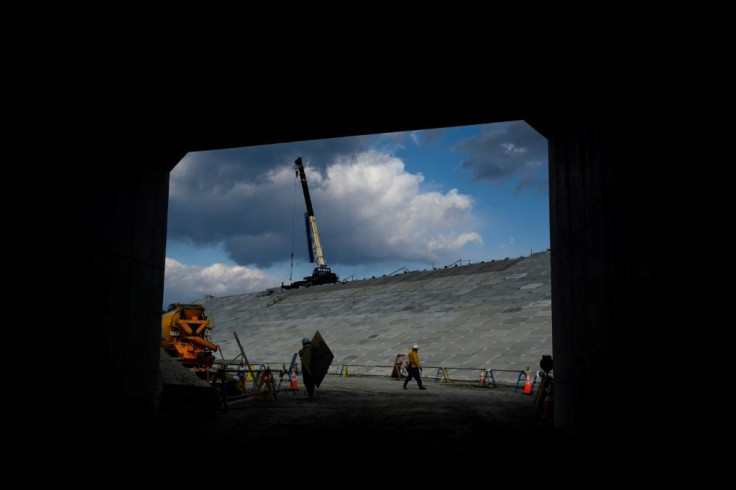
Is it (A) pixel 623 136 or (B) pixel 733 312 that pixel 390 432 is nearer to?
(A) pixel 623 136

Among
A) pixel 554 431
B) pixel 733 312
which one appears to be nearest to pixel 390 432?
pixel 554 431

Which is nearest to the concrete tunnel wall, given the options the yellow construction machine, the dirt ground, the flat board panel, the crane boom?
the dirt ground

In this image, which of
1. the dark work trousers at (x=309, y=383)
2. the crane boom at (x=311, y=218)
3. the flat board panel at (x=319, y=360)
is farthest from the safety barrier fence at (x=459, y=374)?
the crane boom at (x=311, y=218)

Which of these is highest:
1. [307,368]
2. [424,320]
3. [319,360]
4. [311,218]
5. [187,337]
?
[311,218]

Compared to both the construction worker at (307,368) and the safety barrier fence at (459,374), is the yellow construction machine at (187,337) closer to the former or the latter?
the safety barrier fence at (459,374)

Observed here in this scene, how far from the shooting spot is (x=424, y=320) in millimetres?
35625

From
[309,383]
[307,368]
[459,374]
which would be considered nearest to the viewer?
[309,383]

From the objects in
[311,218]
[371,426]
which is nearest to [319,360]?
[371,426]

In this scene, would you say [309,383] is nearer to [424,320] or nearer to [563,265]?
[563,265]

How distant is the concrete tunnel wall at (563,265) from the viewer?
5980 millimetres

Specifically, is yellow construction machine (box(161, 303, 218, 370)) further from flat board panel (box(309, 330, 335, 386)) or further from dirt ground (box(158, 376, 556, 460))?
dirt ground (box(158, 376, 556, 460))

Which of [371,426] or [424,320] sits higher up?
[424,320]

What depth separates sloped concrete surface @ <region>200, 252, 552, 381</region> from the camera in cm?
2692

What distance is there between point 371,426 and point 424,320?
25352 millimetres
